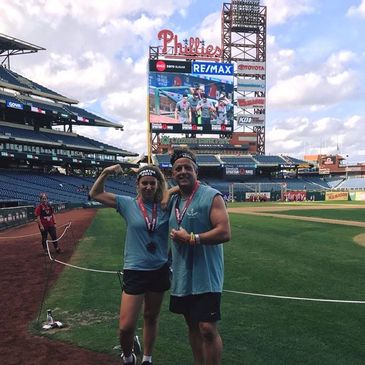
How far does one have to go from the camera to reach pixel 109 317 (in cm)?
654

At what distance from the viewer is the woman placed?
4.26m

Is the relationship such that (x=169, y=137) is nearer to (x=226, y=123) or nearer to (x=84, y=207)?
(x=226, y=123)

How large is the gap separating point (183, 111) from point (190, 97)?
7.49 ft

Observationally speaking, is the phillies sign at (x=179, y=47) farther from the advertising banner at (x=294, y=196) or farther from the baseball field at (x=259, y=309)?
the baseball field at (x=259, y=309)

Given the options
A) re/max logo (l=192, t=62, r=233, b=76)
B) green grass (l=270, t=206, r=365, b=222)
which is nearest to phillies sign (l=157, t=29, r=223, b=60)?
re/max logo (l=192, t=62, r=233, b=76)

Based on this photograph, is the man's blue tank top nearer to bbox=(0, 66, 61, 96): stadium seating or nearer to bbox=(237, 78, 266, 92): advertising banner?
bbox=(0, 66, 61, 96): stadium seating

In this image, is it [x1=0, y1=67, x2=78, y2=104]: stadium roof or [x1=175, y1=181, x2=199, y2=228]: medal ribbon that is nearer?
[x1=175, y1=181, x2=199, y2=228]: medal ribbon

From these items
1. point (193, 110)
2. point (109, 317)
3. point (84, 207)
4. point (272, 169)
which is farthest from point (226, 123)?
point (109, 317)

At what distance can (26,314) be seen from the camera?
274 inches

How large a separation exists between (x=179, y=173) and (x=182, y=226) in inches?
18.6

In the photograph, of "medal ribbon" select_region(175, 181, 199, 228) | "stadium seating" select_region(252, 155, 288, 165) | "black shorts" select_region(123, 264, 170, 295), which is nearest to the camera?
"medal ribbon" select_region(175, 181, 199, 228)

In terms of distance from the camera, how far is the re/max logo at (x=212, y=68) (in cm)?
6316

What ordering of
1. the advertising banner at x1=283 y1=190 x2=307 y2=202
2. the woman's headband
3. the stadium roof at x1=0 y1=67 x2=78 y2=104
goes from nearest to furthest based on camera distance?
the woman's headband, the stadium roof at x1=0 y1=67 x2=78 y2=104, the advertising banner at x1=283 y1=190 x2=307 y2=202

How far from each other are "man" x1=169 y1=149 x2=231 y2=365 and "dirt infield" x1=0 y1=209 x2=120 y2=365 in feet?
5.42
